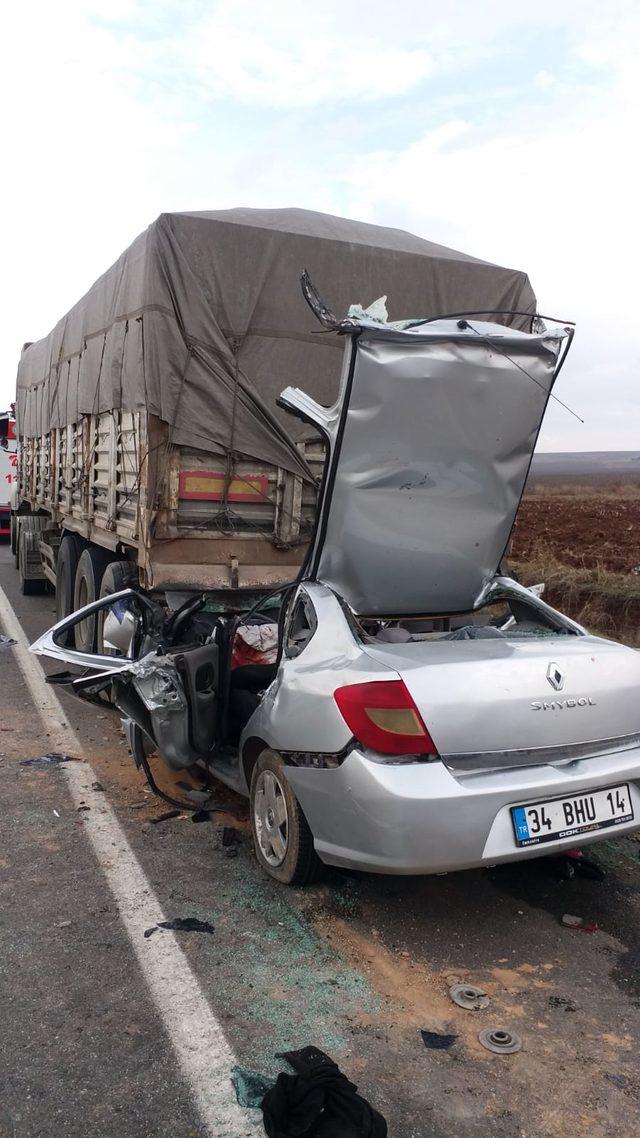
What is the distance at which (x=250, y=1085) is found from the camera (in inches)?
98.3

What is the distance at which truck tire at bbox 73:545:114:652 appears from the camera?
7.00 metres

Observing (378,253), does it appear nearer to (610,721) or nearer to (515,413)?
(515,413)

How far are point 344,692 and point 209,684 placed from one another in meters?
1.27

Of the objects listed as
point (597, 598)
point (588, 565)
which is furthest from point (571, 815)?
→ point (588, 565)

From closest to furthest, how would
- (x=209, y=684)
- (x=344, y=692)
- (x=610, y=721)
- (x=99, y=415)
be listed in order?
1. (x=344, y=692)
2. (x=610, y=721)
3. (x=209, y=684)
4. (x=99, y=415)

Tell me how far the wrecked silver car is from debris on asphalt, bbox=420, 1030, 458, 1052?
50 cm

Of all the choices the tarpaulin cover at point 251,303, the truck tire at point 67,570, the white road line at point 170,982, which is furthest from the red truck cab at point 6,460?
the white road line at point 170,982

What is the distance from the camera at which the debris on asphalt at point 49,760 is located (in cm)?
526

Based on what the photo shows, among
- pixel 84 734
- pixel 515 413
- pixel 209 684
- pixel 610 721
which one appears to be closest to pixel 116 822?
pixel 209 684

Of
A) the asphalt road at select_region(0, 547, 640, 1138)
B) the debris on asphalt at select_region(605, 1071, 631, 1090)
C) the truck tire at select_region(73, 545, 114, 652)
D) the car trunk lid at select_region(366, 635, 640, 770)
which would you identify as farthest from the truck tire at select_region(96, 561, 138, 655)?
the debris on asphalt at select_region(605, 1071, 631, 1090)

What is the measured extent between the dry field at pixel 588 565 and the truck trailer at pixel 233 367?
1901mm

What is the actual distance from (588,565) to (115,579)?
920cm

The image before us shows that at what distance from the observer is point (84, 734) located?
5.94 m

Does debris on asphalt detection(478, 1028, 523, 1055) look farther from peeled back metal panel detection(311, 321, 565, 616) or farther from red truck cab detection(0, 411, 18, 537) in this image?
red truck cab detection(0, 411, 18, 537)
